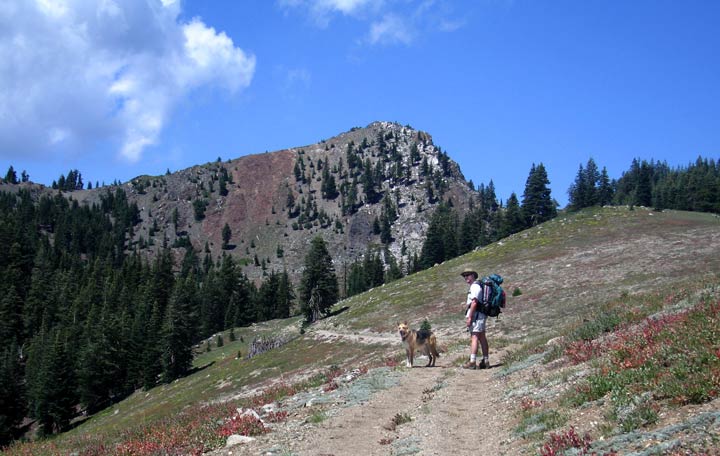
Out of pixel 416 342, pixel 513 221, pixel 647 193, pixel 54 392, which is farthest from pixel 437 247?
pixel 416 342

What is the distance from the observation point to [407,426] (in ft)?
32.1

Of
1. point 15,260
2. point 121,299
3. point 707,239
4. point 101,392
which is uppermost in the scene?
point 15,260

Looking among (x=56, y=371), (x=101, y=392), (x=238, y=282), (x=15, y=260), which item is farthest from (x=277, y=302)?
(x=15, y=260)

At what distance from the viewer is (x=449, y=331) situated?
3681 centimetres

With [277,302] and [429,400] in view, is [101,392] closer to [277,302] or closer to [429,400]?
[277,302]

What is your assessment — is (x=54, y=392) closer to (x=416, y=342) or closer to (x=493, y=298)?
(x=416, y=342)

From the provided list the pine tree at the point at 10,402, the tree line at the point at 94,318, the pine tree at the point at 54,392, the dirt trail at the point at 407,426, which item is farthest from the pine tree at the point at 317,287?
the dirt trail at the point at 407,426

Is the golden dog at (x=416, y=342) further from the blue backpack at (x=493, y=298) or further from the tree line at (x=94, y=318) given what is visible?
the tree line at (x=94, y=318)

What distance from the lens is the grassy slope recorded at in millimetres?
36000

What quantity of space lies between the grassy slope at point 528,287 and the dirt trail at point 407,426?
16.1 m

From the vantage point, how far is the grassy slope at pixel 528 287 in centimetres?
3600

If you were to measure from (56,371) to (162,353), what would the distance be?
1357 cm

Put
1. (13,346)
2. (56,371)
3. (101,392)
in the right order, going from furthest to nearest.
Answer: (13,346), (101,392), (56,371)

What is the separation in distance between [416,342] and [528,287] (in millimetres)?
30692
